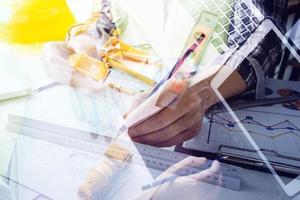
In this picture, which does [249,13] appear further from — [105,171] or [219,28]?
[105,171]

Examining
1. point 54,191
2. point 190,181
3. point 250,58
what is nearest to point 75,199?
point 54,191

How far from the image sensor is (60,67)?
1.85 feet

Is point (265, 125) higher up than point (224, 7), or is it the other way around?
point (224, 7)

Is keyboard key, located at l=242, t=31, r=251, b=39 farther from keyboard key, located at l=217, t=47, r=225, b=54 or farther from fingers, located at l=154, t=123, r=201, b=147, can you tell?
fingers, located at l=154, t=123, r=201, b=147

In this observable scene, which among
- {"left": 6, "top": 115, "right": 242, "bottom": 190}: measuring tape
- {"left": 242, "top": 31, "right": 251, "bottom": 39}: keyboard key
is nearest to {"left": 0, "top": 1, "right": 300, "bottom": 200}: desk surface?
{"left": 6, "top": 115, "right": 242, "bottom": 190}: measuring tape

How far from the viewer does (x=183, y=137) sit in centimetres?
44

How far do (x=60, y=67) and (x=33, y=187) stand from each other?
9.8 inches

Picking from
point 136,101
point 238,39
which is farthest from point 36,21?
point 238,39

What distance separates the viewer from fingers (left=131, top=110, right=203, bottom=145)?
43 cm

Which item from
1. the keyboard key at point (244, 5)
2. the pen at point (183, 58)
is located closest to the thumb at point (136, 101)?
the pen at point (183, 58)

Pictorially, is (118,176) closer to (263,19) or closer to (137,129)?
(137,129)

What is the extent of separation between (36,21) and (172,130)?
0.32m

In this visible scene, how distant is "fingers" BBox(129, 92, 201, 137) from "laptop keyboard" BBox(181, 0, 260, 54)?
0.37 ft

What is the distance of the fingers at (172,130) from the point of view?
0.43m
